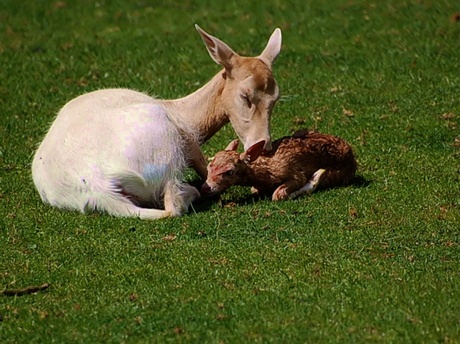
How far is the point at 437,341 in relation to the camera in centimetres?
557

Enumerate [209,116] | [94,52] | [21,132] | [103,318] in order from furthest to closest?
[94,52] → [21,132] → [209,116] → [103,318]

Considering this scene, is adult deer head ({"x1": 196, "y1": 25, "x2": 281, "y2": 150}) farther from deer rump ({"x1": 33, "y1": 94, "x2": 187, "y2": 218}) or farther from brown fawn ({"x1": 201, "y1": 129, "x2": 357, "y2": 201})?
deer rump ({"x1": 33, "y1": 94, "x2": 187, "y2": 218})

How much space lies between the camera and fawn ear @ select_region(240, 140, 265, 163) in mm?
8273

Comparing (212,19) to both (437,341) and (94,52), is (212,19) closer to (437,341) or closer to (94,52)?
(94,52)

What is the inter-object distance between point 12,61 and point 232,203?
18.2 feet

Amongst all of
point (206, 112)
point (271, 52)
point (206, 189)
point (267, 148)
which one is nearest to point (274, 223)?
point (206, 189)

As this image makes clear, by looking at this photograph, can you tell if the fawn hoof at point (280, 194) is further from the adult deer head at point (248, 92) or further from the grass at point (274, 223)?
the adult deer head at point (248, 92)

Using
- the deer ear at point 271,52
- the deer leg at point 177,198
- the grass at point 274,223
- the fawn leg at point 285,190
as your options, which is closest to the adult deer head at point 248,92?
the deer ear at point 271,52

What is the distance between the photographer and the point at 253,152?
8.30 metres

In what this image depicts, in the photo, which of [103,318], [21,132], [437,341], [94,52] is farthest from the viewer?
[94,52]

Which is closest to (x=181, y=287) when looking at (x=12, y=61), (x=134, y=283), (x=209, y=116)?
(x=134, y=283)

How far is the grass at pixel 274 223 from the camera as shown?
5996 mm

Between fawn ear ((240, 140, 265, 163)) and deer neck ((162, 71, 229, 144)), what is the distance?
2.53ft

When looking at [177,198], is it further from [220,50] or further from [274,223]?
[220,50]
